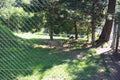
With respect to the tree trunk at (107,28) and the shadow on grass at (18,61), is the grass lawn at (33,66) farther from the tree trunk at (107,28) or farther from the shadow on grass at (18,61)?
the tree trunk at (107,28)

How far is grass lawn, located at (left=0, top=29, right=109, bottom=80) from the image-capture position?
4281 mm

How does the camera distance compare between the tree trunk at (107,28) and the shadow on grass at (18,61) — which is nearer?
the shadow on grass at (18,61)

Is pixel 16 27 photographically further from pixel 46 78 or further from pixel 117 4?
pixel 117 4

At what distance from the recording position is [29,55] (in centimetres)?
511

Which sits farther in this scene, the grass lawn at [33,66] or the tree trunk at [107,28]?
the tree trunk at [107,28]

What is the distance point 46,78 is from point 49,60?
1.34 meters

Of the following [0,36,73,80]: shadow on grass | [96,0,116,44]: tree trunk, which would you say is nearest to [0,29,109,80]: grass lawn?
[0,36,73,80]: shadow on grass

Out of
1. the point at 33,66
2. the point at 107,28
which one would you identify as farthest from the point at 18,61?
the point at 107,28

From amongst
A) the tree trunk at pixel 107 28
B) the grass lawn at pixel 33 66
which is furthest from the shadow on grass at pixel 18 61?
the tree trunk at pixel 107 28

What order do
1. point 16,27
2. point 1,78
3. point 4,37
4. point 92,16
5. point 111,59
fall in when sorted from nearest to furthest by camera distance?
point 16,27, point 1,78, point 4,37, point 111,59, point 92,16

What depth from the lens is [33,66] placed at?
16.1 ft

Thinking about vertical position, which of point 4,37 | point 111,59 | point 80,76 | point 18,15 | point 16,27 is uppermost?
point 18,15

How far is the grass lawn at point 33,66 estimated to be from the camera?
4281 millimetres

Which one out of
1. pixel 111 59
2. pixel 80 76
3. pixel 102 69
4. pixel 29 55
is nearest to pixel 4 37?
pixel 29 55
